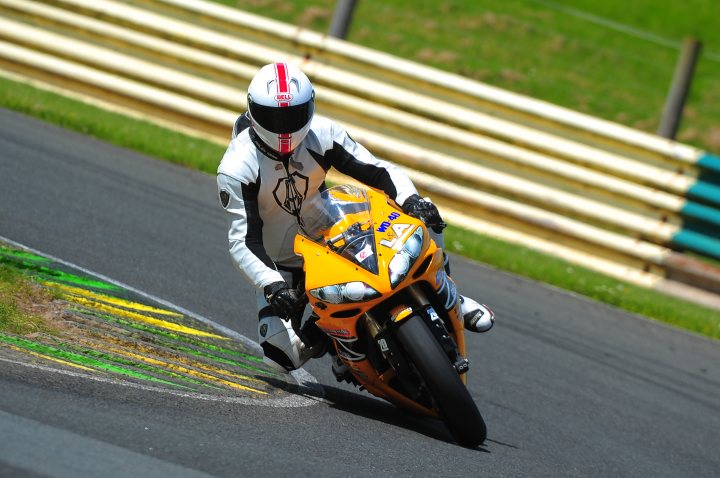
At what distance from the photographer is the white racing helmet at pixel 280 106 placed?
574cm

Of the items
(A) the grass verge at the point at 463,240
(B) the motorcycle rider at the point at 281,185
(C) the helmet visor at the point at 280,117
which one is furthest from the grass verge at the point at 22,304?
(A) the grass verge at the point at 463,240

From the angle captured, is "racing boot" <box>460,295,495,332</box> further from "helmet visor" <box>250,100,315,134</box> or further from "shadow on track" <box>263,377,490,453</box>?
"helmet visor" <box>250,100,315,134</box>

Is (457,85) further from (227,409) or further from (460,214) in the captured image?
(227,409)

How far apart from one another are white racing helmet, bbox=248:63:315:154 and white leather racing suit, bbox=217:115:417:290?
0.46 ft

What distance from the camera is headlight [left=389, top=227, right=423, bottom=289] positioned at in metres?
5.36

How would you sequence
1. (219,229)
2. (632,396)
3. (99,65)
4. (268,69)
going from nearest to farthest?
1. (268,69)
2. (632,396)
3. (219,229)
4. (99,65)

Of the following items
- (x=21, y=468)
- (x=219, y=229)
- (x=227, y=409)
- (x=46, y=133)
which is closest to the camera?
(x=21, y=468)

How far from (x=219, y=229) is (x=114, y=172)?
4.97 feet

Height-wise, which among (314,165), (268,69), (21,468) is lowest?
(21,468)

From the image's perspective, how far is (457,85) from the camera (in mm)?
11867

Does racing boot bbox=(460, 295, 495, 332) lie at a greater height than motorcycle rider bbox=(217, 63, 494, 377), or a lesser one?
lesser

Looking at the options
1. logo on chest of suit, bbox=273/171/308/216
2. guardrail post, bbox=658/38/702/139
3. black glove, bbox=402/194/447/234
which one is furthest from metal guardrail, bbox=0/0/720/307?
logo on chest of suit, bbox=273/171/308/216

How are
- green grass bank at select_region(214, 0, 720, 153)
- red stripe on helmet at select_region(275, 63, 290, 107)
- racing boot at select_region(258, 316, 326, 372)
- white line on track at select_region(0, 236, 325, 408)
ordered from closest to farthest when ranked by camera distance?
white line on track at select_region(0, 236, 325, 408) → red stripe on helmet at select_region(275, 63, 290, 107) → racing boot at select_region(258, 316, 326, 372) → green grass bank at select_region(214, 0, 720, 153)

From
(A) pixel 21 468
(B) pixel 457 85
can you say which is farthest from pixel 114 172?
(A) pixel 21 468
